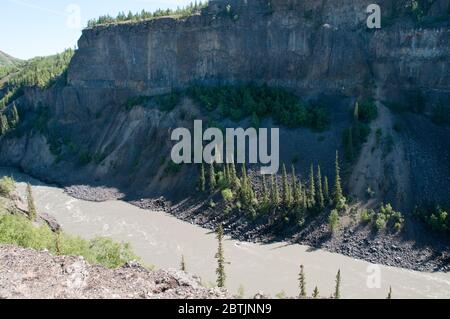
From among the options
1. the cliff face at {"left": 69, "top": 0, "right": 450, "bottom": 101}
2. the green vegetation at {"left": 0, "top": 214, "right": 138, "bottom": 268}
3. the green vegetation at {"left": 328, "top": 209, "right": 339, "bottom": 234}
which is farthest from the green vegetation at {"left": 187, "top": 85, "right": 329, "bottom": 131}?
the green vegetation at {"left": 0, "top": 214, "right": 138, "bottom": 268}

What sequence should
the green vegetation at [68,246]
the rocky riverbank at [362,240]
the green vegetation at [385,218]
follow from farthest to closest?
the green vegetation at [385,218], the rocky riverbank at [362,240], the green vegetation at [68,246]

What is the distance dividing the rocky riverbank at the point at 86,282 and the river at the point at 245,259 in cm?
1791

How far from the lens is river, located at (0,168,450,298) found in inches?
1399

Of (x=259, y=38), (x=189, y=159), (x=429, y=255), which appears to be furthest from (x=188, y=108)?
(x=429, y=255)

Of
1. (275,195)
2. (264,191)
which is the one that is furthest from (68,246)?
(264,191)

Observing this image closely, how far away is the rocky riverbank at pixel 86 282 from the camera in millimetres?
15047

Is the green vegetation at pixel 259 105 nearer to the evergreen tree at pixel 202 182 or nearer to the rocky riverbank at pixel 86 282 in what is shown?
the evergreen tree at pixel 202 182

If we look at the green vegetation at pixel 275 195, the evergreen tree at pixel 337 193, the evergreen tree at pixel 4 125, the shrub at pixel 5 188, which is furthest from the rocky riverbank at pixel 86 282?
the evergreen tree at pixel 4 125

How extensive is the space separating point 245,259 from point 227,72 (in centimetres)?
3553

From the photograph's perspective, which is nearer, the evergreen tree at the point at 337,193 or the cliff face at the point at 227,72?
the evergreen tree at the point at 337,193

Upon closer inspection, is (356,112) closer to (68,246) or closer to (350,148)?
(350,148)

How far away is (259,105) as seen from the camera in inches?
2372

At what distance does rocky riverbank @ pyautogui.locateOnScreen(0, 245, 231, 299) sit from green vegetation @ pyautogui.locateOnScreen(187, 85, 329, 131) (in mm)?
41148

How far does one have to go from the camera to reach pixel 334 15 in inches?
2389
